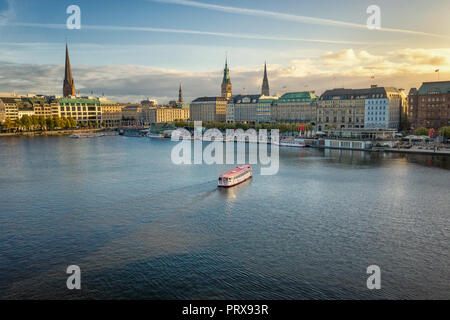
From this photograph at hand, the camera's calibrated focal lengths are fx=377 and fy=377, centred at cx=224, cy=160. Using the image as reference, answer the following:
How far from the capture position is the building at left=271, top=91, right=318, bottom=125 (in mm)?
100125

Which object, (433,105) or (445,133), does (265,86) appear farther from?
(445,133)

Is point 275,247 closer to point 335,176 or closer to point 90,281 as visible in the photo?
point 90,281

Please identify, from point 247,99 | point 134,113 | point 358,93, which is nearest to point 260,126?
point 358,93

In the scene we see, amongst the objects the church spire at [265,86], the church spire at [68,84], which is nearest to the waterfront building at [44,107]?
the church spire at [68,84]

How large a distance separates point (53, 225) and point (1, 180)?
16775 mm

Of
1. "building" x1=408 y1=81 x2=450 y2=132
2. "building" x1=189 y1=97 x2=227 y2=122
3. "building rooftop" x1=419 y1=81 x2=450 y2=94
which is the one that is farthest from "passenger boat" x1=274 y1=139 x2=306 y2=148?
"building" x1=189 y1=97 x2=227 y2=122

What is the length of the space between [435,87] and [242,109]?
59.0 m

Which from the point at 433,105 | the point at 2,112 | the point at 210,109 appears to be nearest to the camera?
the point at 433,105

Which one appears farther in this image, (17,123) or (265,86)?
(265,86)

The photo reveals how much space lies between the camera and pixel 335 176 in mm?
35156

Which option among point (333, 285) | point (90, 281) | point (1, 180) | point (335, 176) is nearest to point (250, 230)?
point (333, 285)

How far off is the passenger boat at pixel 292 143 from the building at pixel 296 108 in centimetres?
2720

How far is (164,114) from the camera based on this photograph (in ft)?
507

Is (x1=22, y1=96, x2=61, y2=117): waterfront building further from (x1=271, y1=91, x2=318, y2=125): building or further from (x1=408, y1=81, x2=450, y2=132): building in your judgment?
(x1=408, y1=81, x2=450, y2=132): building
